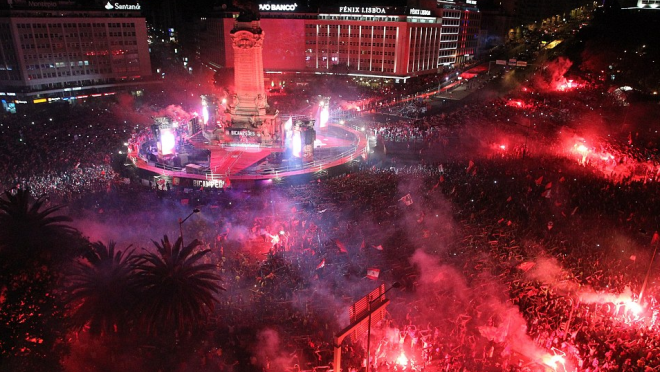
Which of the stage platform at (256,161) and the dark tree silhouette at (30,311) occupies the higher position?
the dark tree silhouette at (30,311)

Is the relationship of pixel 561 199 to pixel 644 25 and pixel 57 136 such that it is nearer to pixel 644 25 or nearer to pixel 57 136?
pixel 57 136

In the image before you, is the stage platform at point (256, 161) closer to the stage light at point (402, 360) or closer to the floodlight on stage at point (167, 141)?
the floodlight on stage at point (167, 141)

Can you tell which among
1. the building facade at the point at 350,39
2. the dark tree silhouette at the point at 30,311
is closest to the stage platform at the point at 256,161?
the dark tree silhouette at the point at 30,311

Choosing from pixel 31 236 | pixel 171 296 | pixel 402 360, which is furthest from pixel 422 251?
pixel 31 236

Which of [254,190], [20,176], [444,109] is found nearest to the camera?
[20,176]

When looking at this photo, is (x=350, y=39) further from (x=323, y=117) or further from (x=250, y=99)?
(x=250, y=99)

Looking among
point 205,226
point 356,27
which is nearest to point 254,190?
point 205,226
